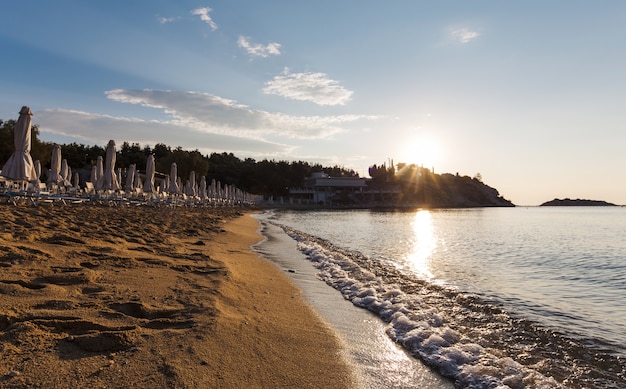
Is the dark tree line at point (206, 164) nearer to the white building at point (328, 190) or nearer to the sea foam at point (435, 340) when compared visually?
the white building at point (328, 190)

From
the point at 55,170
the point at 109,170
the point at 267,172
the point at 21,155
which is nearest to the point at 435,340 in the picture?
the point at 21,155

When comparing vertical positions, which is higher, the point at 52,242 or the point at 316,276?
the point at 52,242

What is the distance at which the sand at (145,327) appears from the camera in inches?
118

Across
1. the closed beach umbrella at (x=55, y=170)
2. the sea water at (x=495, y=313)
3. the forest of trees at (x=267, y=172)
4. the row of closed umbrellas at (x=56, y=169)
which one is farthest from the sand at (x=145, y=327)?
the forest of trees at (x=267, y=172)

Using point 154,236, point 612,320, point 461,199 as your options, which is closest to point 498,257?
point 612,320

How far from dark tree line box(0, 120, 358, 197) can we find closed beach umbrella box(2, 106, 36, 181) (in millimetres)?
40211

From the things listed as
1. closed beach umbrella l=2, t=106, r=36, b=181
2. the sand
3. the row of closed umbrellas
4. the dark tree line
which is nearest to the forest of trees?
the dark tree line

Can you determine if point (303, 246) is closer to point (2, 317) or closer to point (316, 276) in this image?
point (316, 276)

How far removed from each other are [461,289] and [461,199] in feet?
547

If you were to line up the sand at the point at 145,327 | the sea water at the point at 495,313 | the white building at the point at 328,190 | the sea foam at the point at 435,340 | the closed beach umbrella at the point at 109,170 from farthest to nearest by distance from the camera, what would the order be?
the white building at the point at 328,190 < the closed beach umbrella at the point at 109,170 < the sea water at the point at 495,313 < the sea foam at the point at 435,340 < the sand at the point at 145,327

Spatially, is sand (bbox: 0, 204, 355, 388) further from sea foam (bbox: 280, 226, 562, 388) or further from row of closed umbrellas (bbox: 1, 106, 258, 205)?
row of closed umbrellas (bbox: 1, 106, 258, 205)

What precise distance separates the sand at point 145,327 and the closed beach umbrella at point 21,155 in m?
9.35

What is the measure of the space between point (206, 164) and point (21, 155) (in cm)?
6329

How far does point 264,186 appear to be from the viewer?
113250 millimetres
